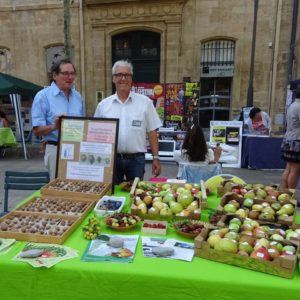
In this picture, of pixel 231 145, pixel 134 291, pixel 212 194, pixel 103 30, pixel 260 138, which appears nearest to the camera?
pixel 134 291

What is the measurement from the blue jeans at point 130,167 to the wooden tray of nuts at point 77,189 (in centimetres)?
45

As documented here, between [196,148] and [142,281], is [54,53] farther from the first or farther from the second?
[142,281]

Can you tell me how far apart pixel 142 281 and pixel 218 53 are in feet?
33.4

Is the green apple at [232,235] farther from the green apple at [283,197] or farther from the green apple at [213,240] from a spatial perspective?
the green apple at [283,197]

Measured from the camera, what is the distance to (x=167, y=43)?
1045cm

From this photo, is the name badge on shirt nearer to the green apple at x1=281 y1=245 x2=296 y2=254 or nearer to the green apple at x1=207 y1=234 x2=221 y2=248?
the green apple at x1=207 y1=234 x2=221 y2=248

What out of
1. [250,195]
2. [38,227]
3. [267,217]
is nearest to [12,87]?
[38,227]

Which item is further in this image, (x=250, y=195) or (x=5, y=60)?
(x=5, y=60)

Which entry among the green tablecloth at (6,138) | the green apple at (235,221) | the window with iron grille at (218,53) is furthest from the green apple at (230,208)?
the window with iron grille at (218,53)

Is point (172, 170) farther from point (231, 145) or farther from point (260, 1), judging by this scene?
point (260, 1)

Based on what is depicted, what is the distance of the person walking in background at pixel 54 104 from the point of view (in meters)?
2.62

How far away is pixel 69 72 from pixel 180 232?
167 cm

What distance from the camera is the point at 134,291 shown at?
1.27 metres

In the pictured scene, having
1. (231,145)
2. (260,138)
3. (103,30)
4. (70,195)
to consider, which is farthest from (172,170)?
(103,30)
